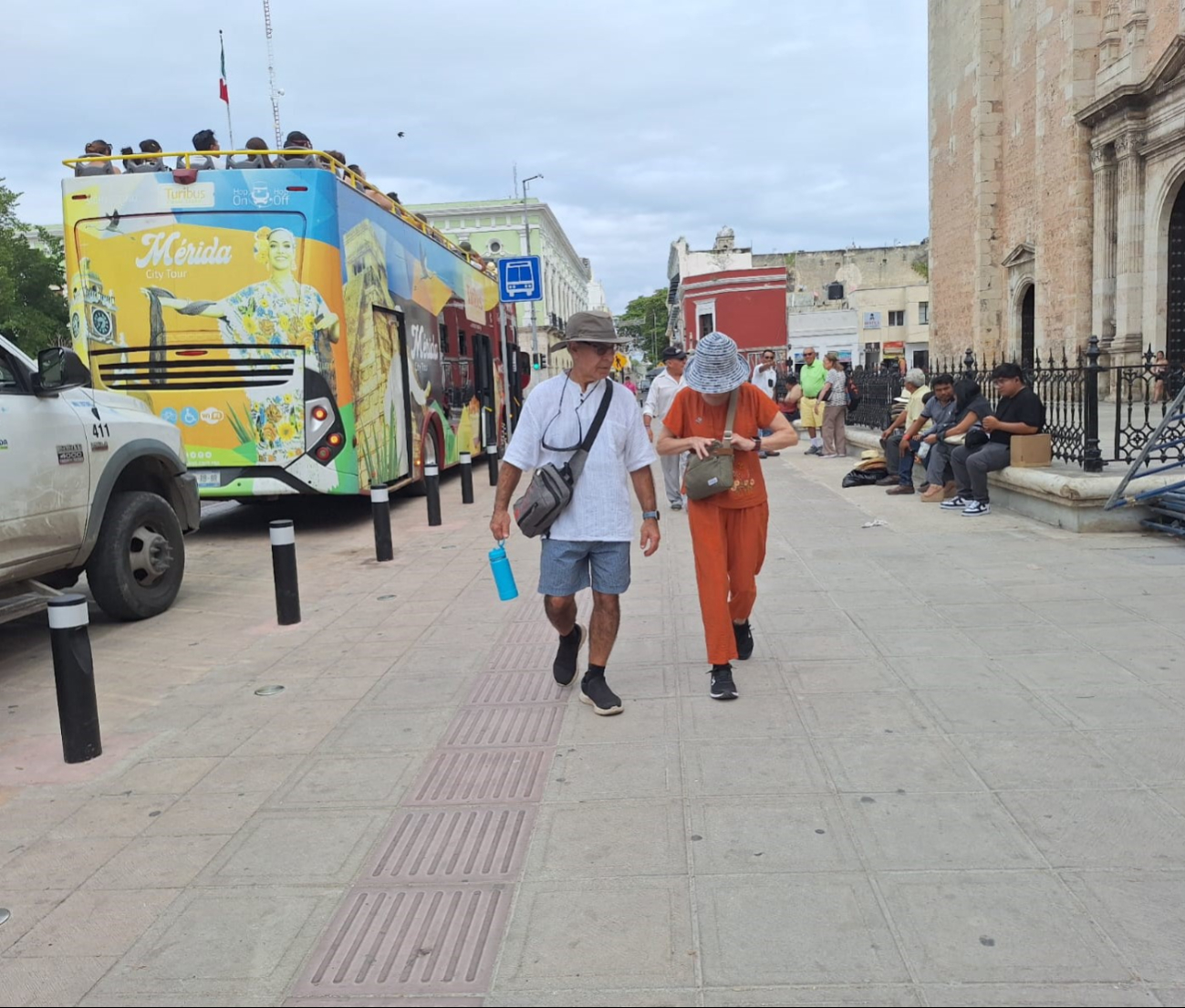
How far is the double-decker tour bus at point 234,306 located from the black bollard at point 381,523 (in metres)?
1.25

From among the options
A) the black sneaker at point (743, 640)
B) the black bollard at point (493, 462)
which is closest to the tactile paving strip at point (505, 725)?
the black sneaker at point (743, 640)

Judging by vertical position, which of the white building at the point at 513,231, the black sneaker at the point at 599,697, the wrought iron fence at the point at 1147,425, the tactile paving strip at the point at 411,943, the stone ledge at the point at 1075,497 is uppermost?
the white building at the point at 513,231

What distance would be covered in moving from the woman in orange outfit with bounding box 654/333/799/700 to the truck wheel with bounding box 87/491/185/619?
13.6 ft

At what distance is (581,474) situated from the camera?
4582 mm

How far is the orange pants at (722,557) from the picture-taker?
4707 mm

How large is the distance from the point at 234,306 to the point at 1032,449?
7.91 metres

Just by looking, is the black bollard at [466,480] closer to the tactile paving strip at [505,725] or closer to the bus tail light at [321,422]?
the bus tail light at [321,422]

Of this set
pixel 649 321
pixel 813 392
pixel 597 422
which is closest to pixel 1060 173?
pixel 813 392

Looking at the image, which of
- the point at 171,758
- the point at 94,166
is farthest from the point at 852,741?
the point at 94,166

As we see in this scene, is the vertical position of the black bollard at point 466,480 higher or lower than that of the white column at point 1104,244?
lower

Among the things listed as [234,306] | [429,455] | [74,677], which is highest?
[234,306]

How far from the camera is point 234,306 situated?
9.53 meters

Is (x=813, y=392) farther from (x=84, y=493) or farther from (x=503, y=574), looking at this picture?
(x=503, y=574)

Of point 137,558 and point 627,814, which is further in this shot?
point 137,558
